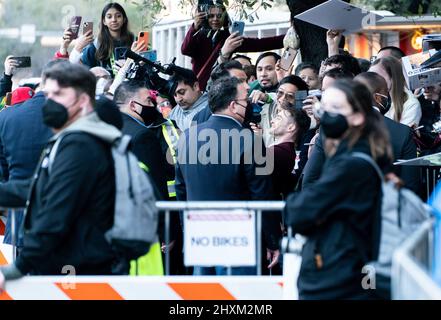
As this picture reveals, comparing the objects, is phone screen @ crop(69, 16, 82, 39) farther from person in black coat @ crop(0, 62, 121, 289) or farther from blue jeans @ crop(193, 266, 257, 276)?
person in black coat @ crop(0, 62, 121, 289)

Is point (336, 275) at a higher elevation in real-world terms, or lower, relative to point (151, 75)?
lower

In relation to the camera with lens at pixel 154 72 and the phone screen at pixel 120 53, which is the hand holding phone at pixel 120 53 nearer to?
the phone screen at pixel 120 53

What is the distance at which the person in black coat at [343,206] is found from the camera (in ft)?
21.6

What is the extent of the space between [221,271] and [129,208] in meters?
1.94

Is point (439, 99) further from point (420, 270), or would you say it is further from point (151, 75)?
point (420, 270)

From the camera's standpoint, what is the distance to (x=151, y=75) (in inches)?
438

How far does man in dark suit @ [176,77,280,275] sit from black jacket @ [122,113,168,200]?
0.23 m

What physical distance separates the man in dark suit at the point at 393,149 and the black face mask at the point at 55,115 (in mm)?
2084

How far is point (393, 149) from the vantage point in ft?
29.8

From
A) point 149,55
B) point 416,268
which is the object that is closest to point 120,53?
point 149,55

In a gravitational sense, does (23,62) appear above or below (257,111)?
Result: above

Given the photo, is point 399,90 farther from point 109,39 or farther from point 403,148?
point 109,39
